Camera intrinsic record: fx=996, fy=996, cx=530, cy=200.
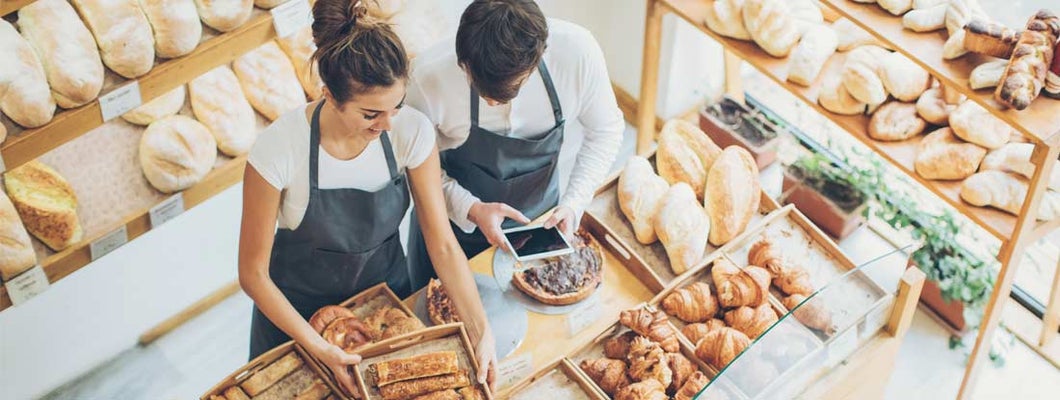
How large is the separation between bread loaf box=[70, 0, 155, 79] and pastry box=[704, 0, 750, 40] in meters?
1.83

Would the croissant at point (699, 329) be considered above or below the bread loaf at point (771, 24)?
below

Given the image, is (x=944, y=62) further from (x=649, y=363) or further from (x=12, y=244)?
(x=12, y=244)

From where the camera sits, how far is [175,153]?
2.83m

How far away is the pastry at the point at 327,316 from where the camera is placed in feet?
7.79

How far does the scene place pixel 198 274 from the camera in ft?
→ 12.2

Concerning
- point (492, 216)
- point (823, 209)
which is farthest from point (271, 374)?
point (823, 209)

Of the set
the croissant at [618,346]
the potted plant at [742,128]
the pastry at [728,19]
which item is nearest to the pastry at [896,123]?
the pastry at [728,19]

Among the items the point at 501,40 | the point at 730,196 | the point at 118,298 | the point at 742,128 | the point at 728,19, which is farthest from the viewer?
the point at 742,128

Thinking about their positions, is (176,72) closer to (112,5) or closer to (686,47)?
(112,5)

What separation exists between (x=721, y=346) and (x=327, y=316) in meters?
0.93

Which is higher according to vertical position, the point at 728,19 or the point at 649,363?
the point at 728,19

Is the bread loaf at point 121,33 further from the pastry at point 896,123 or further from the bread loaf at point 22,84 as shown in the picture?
the pastry at point 896,123

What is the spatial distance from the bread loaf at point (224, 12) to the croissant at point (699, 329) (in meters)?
1.39

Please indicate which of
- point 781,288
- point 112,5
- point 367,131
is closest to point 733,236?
point 781,288
